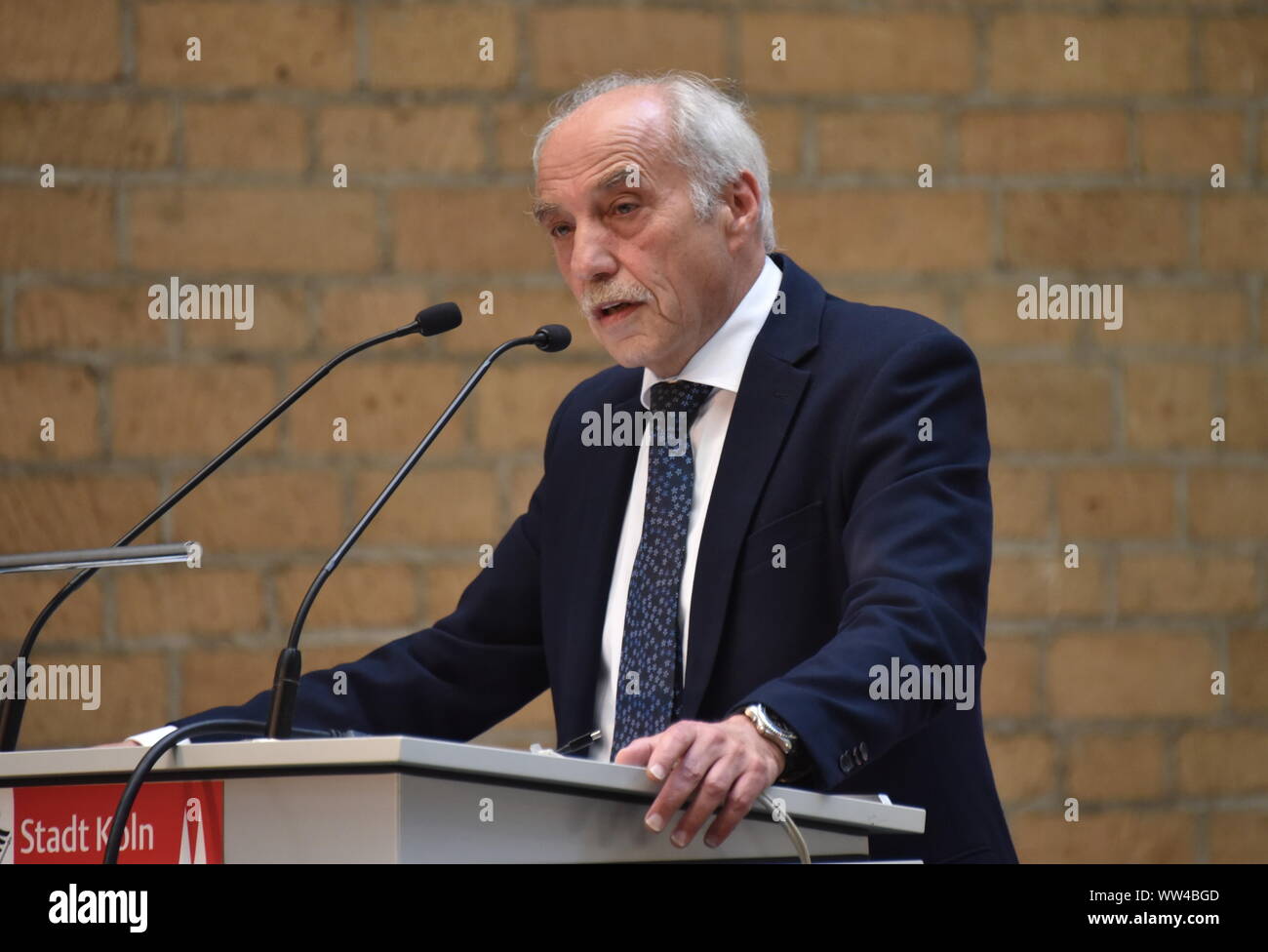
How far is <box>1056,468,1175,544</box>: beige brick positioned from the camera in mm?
3537

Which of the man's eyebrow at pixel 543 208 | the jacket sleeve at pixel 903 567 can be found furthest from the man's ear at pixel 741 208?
the jacket sleeve at pixel 903 567

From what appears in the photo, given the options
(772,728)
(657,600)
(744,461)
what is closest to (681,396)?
(744,461)

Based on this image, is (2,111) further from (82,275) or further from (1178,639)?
(1178,639)

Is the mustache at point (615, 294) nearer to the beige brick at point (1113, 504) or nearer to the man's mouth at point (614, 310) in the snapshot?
the man's mouth at point (614, 310)

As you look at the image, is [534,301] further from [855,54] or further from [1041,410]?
[1041,410]

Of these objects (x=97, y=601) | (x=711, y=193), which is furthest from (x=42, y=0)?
(x=711, y=193)

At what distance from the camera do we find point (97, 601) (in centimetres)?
338

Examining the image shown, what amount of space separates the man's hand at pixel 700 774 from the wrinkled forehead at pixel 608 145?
97cm

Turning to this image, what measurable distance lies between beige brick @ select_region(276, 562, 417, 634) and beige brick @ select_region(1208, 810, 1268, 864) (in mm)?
1767

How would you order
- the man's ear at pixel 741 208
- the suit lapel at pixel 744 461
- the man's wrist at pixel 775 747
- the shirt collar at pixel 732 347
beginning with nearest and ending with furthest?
the man's wrist at pixel 775 747, the suit lapel at pixel 744 461, the shirt collar at pixel 732 347, the man's ear at pixel 741 208

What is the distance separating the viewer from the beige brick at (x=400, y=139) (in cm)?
347

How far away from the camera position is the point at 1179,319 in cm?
361

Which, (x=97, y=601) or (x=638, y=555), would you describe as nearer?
(x=638, y=555)

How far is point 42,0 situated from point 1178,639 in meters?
2.75
